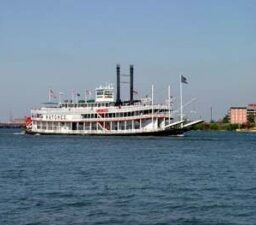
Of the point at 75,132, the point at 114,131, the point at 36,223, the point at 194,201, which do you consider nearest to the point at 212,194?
the point at 194,201

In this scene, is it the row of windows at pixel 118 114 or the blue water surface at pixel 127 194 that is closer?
the blue water surface at pixel 127 194

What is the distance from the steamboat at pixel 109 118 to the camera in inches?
5719

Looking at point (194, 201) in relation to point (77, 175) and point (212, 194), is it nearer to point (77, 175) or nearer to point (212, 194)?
point (212, 194)

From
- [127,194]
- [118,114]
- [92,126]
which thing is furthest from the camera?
[92,126]

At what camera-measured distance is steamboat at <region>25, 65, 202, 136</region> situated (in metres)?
145

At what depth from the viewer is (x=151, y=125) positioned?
146 meters

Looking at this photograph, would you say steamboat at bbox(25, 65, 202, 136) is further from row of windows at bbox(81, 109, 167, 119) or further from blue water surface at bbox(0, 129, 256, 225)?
blue water surface at bbox(0, 129, 256, 225)

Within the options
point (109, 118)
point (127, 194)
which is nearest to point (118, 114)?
point (109, 118)

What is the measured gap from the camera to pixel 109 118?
510 ft

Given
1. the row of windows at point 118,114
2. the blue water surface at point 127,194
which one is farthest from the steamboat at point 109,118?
the blue water surface at point 127,194

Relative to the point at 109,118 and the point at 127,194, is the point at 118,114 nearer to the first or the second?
the point at 109,118

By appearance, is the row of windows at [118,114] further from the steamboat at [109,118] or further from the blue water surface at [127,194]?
the blue water surface at [127,194]

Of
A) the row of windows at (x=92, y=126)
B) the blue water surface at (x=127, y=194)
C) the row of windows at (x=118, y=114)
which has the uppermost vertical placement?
the row of windows at (x=118, y=114)

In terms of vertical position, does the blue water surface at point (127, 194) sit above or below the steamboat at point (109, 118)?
below
